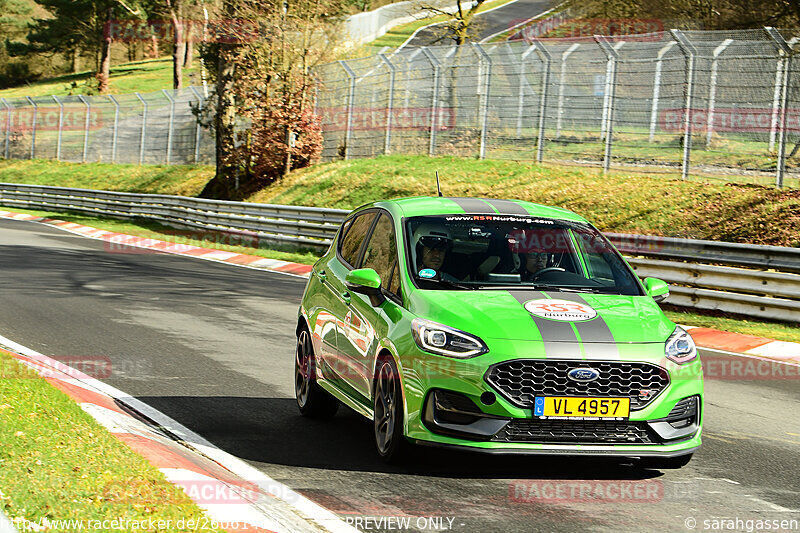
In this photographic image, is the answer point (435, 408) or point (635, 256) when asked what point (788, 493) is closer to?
point (435, 408)

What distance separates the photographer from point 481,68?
2689 cm

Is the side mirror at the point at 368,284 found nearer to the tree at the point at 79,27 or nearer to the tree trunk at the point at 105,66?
the tree trunk at the point at 105,66

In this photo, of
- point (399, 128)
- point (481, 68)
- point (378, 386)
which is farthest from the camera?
point (399, 128)

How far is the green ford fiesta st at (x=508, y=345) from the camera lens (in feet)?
19.6

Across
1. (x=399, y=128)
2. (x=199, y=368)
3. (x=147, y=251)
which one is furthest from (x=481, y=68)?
(x=199, y=368)

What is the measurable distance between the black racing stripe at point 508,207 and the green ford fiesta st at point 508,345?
5 centimetres

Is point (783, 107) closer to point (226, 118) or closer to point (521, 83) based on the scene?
point (521, 83)

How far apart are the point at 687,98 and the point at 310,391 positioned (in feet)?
51.0

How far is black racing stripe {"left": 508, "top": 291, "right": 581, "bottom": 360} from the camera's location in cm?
596

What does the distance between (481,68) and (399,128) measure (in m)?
4.69

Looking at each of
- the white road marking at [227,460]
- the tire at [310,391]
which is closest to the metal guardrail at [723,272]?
the tire at [310,391]

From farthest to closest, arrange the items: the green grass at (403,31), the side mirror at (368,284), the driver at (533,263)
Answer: the green grass at (403,31), the driver at (533,263), the side mirror at (368,284)

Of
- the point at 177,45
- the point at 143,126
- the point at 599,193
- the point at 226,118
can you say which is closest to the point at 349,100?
the point at 226,118

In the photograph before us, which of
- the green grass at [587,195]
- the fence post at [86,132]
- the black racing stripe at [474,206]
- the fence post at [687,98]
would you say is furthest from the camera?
the fence post at [86,132]
